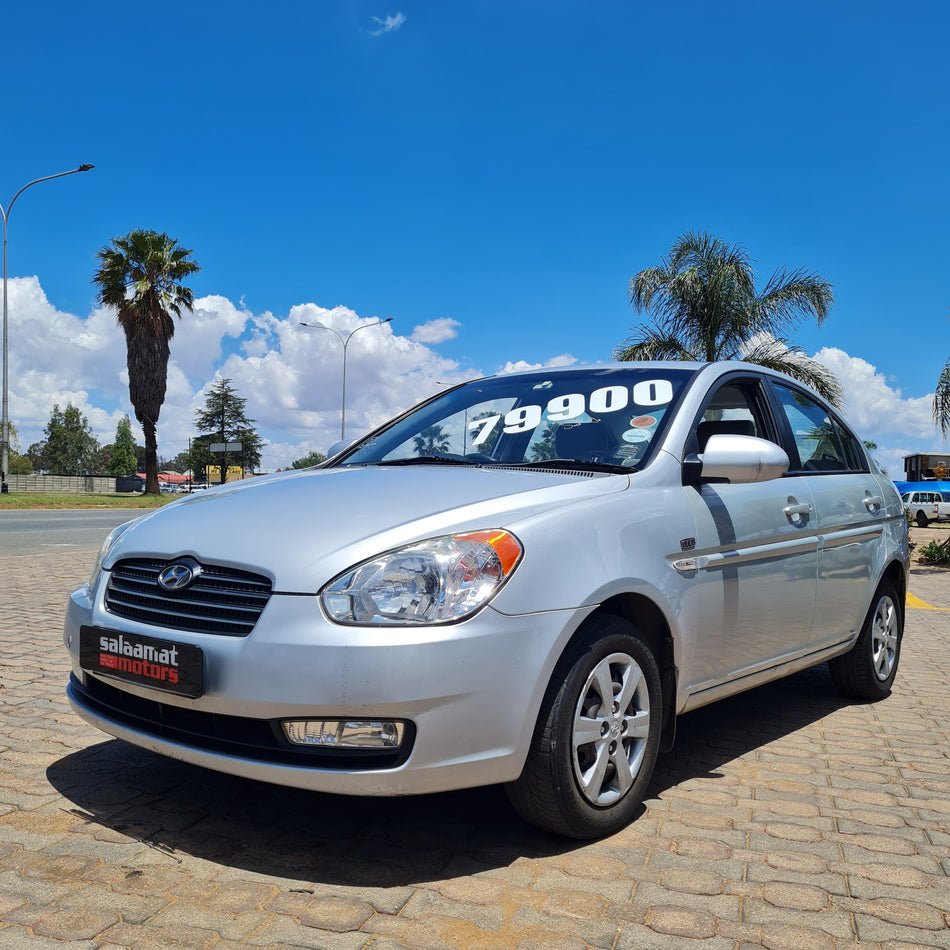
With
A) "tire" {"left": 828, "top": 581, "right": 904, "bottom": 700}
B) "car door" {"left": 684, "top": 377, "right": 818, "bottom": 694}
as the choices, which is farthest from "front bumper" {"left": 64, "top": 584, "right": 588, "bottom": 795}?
"tire" {"left": 828, "top": 581, "right": 904, "bottom": 700}

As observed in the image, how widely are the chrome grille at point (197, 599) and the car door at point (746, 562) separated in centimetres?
157

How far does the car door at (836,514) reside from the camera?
439 centimetres

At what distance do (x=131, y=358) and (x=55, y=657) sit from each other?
117 feet

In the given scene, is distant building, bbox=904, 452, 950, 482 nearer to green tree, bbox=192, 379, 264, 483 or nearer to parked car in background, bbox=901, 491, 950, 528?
parked car in background, bbox=901, 491, 950, 528

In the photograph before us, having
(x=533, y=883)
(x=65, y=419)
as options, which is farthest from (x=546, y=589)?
(x=65, y=419)

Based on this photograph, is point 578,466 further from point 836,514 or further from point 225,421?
point 225,421

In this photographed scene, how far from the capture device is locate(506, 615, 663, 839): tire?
109 inches

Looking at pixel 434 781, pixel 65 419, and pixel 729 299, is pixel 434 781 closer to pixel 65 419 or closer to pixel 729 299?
pixel 729 299

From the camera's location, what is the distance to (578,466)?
3494 millimetres

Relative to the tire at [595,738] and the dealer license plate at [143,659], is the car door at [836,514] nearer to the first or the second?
the tire at [595,738]

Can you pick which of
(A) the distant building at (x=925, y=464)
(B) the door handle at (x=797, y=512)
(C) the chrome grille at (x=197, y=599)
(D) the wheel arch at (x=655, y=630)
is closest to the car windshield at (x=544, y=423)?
(D) the wheel arch at (x=655, y=630)

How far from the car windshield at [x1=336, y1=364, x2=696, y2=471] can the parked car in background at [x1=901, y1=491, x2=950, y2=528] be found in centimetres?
4754

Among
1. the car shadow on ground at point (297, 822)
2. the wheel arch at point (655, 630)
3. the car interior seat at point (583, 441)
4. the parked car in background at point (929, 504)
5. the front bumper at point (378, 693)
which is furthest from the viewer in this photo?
the parked car in background at point (929, 504)

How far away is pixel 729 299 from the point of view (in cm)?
1912
